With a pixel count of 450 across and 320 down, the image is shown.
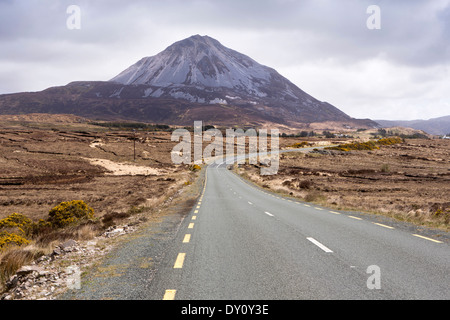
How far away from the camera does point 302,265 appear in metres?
6.17

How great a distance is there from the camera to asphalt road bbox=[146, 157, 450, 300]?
4.78m

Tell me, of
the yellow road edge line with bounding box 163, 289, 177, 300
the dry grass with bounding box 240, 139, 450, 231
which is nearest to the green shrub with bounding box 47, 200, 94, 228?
the dry grass with bounding box 240, 139, 450, 231

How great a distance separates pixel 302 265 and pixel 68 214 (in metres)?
18.1

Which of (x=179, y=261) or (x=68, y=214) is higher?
(x=179, y=261)

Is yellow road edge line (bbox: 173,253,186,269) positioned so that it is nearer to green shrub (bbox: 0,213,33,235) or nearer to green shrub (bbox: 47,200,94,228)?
green shrub (bbox: 0,213,33,235)

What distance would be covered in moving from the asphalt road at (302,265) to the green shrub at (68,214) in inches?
492

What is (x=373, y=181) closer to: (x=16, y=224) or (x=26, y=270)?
(x=16, y=224)

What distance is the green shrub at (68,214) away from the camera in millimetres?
19181

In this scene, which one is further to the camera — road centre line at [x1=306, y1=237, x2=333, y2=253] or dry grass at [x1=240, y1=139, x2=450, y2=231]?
dry grass at [x1=240, y1=139, x2=450, y2=231]

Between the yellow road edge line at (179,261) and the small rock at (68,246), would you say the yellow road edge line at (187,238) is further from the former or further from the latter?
the small rock at (68,246)

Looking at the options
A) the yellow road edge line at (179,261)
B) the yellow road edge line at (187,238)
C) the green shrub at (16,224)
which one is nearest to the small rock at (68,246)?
the yellow road edge line at (187,238)

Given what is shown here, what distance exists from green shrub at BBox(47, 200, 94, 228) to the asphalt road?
41.0 feet

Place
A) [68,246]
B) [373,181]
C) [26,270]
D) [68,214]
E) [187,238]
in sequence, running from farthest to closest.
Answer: [373,181] → [68,214] → [187,238] → [68,246] → [26,270]

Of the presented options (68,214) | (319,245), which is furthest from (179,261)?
(68,214)
